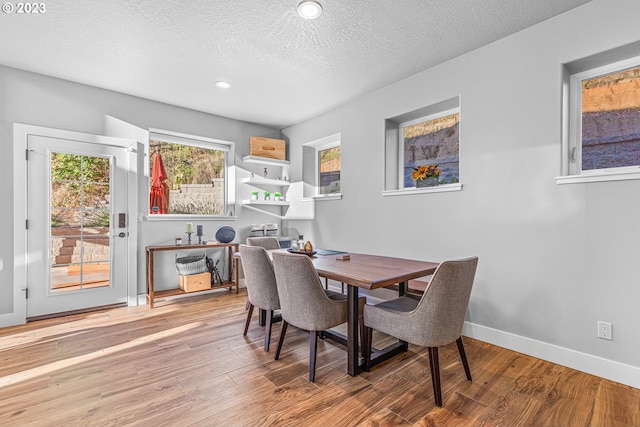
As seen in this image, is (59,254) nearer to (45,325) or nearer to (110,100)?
(45,325)

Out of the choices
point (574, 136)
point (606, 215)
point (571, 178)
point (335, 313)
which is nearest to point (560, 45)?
point (574, 136)

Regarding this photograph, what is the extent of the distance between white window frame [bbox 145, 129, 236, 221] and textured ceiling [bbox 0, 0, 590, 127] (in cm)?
65

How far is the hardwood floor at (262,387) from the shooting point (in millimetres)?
1687

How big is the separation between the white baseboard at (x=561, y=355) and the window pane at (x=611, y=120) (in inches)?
53.3

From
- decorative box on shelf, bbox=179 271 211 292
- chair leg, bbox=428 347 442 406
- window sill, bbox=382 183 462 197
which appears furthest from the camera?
decorative box on shelf, bbox=179 271 211 292

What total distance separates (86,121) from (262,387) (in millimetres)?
3519

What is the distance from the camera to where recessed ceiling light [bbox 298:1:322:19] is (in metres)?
2.15

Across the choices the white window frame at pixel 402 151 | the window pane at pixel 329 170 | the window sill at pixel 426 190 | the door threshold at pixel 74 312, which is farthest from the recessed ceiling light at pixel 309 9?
the door threshold at pixel 74 312

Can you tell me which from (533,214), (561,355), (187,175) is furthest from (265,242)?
(561,355)

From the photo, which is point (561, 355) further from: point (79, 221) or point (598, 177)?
point (79, 221)

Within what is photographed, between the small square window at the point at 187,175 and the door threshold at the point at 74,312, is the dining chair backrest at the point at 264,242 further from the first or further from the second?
the door threshold at the point at 74,312

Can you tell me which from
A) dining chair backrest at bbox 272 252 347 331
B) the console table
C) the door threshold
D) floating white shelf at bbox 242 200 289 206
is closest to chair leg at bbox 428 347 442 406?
dining chair backrest at bbox 272 252 347 331

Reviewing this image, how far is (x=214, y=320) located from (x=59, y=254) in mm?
1861

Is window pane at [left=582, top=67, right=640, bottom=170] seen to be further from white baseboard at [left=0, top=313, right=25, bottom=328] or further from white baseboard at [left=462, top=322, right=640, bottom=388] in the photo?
white baseboard at [left=0, top=313, right=25, bottom=328]
